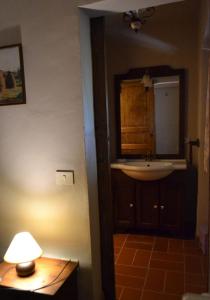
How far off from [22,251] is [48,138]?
692mm

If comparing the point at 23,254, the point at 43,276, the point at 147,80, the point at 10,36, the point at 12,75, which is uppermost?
the point at 10,36

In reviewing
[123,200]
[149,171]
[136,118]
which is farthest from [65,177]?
[136,118]

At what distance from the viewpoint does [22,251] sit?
1.40 meters

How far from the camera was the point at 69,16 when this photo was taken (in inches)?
55.5

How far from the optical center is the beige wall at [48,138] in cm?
145

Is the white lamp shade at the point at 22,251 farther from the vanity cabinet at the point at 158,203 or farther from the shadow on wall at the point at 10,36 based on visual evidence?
the vanity cabinet at the point at 158,203

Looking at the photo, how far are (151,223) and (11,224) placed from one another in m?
1.73

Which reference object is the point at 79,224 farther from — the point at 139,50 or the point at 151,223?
the point at 139,50

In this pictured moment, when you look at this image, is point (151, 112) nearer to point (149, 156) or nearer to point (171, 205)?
point (149, 156)

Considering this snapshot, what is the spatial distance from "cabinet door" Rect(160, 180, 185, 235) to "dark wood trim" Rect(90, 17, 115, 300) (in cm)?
125

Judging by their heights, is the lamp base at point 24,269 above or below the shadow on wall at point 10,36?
below

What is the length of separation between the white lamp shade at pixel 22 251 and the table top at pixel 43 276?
0.40 feet

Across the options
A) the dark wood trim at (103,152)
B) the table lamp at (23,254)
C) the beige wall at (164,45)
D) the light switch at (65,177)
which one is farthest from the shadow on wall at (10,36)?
the beige wall at (164,45)

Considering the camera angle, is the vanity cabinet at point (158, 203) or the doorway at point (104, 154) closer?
the doorway at point (104, 154)
